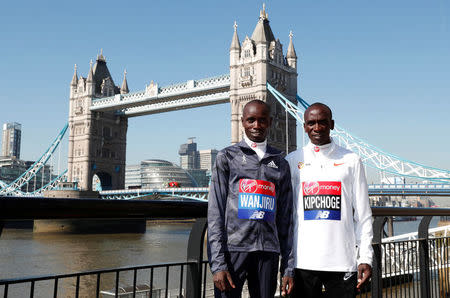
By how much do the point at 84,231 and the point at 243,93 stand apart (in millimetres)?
16664

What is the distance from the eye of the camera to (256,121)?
1.86 meters

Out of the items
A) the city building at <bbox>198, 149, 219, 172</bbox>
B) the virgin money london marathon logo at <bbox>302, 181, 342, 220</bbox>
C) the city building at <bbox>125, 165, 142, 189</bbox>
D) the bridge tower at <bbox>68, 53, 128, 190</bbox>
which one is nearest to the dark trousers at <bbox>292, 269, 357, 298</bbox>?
the virgin money london marathon logo at <bbox>302, 181, 342, 220</bbox>

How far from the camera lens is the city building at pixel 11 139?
425 feet

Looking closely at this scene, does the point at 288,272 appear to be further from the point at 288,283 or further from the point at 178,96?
the point at 178,96

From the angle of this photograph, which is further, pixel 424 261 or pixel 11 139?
pixel 11 139

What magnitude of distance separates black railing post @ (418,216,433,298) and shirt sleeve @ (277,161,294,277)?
177cm

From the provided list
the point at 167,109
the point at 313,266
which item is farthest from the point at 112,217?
the point at 167,109

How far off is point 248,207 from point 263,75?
37024mm

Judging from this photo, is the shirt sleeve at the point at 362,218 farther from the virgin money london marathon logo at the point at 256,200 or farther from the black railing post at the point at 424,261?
the black railing post at the point at 424,261

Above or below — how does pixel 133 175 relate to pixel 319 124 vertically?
above

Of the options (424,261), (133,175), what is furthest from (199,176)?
(424,261)

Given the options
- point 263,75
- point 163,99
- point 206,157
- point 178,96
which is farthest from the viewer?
point 206,157

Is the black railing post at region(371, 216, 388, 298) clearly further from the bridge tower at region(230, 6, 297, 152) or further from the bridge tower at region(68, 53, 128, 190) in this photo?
the bridge tower at region(68, 53, 128, 190)

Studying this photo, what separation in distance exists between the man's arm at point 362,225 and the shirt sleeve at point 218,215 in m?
0.59
